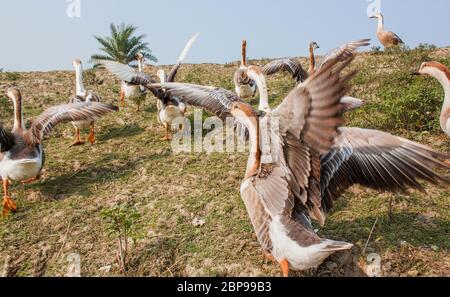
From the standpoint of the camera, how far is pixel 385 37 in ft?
55.5

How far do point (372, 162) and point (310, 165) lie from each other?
3.95 ft

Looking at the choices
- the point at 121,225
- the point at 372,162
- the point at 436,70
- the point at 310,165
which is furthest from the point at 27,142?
the point at 436,70

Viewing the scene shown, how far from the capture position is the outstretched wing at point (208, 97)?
766 centimetres

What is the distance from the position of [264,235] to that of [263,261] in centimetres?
67

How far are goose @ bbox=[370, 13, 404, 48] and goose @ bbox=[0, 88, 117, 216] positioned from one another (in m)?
13.6

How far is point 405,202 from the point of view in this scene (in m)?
5.85

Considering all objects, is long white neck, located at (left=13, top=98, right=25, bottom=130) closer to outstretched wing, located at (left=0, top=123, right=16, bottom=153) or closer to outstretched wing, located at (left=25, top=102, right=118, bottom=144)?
outstretched wing, located at (left=25, top=102, right=118, bottom=144)

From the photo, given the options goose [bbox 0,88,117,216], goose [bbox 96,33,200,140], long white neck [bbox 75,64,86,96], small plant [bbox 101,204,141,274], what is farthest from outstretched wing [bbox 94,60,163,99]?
small plant [bbox 101,204,141,274]

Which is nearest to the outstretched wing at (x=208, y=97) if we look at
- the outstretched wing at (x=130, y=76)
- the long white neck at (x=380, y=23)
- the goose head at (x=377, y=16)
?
the outstretched wing at (x=130, y=76)

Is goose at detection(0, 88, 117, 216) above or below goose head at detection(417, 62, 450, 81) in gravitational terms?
below

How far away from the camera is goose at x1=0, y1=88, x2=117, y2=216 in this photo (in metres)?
6.36

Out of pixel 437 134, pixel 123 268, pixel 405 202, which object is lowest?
pixel 123 268
